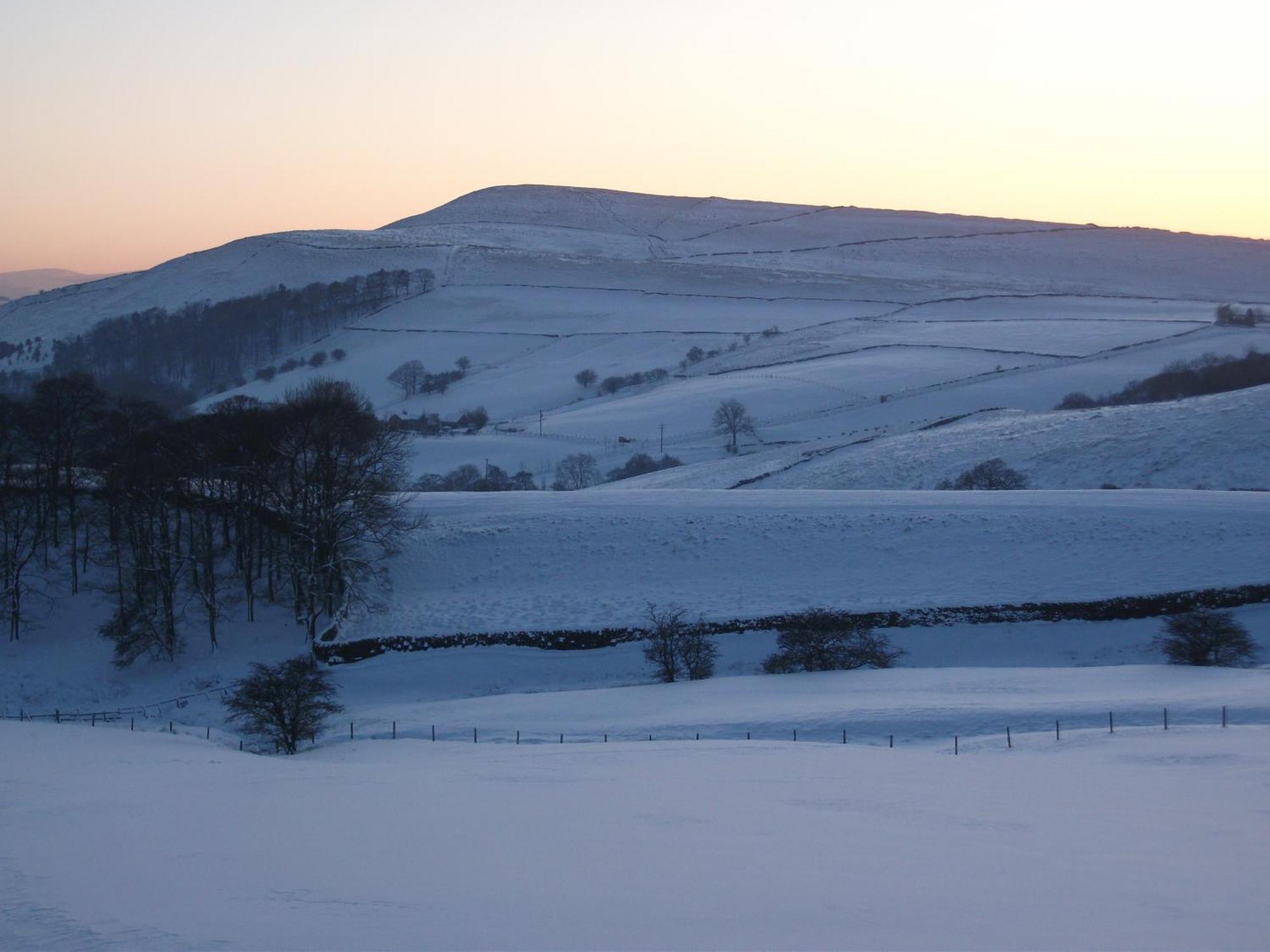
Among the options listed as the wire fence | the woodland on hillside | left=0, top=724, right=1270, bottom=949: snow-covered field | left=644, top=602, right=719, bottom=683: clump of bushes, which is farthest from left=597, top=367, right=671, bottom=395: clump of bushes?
left=0, top=724, right=1270, bottom=949: snow-covered field

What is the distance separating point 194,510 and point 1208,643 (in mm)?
33726

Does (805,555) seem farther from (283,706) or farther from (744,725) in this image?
(283,706)

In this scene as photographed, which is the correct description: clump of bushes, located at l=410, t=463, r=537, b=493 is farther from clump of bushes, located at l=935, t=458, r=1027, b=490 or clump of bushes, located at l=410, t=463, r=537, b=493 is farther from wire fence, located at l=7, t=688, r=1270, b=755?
wire fence, located at l=7, t=688, r=1270, b=755

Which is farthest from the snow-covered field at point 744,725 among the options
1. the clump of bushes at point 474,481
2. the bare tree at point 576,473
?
the clump of bushes at point 474,481

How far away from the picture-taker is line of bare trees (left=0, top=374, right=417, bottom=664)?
3678 cm

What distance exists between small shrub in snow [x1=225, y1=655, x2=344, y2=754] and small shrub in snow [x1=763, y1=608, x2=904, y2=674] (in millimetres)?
12141

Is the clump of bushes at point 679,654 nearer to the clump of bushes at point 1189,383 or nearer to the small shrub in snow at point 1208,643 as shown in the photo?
the small shrub in snow at point 1208,643

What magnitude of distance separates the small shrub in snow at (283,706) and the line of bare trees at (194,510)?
9.85 metres

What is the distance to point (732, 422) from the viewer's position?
7194cm

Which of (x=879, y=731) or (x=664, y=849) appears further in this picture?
(x=879, y=731)

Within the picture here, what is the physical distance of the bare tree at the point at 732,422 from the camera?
71.9 metres

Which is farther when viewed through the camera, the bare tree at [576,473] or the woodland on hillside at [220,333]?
the woodland on hillside at [220,333]

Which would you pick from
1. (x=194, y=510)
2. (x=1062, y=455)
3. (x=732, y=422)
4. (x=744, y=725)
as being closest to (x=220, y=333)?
(x=732, y=422)

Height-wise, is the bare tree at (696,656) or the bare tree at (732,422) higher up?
the bare tree at (732,422)
